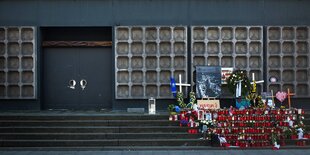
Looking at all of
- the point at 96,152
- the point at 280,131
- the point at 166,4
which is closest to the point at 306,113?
the point at 280,131

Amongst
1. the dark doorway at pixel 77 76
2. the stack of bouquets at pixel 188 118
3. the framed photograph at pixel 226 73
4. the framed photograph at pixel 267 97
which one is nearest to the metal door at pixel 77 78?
the dark doorway at pixel 77 76

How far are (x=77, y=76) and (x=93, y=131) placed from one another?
380 cm

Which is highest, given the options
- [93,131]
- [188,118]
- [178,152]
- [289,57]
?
[289,57]

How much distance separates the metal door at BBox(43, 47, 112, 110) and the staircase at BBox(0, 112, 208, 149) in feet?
7.49

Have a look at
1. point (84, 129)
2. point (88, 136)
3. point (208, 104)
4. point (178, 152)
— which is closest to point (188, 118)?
point (208, 104)

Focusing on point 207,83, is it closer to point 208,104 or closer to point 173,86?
point 208,104

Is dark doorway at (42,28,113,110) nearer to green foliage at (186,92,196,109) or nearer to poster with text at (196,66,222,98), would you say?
green foliage at (186,92,196,109)

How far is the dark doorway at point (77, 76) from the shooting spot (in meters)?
17.3

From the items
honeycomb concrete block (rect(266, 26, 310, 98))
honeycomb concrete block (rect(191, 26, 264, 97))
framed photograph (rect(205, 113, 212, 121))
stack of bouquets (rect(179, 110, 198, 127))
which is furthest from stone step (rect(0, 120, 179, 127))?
honeycomb concrete block (rect(266, 26, 310, 98))

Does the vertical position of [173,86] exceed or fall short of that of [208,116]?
it exceeds it

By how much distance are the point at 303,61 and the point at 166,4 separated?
242 inches

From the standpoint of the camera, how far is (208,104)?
1538 centimetres

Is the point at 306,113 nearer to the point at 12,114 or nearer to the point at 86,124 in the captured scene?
the point at 86,124

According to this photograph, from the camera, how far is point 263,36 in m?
16.8
